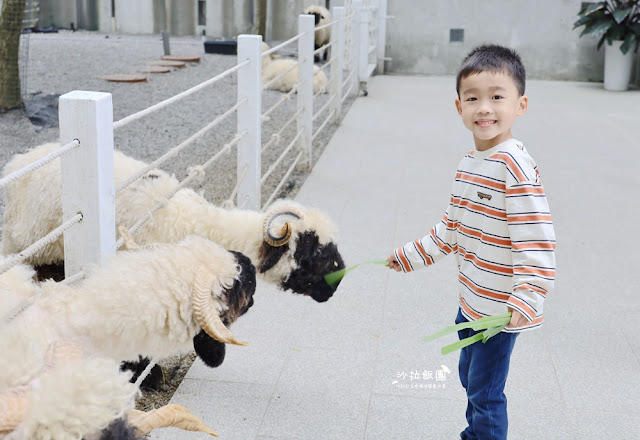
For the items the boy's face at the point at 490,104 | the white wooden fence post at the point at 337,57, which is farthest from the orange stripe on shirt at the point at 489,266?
the white wooden fence post at the point at 337,57

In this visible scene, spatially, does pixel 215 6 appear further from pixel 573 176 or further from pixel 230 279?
pixel 230 279

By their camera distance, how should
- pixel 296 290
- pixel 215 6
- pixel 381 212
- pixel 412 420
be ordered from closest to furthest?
pixel 412 420
pixel 296 290
pixel 381 212
pixel 215 6

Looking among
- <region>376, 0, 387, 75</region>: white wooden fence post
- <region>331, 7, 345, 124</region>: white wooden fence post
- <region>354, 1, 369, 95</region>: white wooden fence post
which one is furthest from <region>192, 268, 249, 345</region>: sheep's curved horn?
<region>376, 0, 387, 75</region>: white wooden fence post

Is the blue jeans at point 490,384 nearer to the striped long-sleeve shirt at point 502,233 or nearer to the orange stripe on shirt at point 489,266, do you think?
the striped long-sleeve shirt at point 502,233

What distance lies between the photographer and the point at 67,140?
96.0 inches

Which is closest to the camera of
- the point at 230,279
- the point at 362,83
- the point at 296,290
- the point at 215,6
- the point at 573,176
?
the point at 230,279

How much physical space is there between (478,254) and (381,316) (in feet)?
5.41

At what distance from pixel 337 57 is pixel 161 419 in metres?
7.71

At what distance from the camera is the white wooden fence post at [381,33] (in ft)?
42.2

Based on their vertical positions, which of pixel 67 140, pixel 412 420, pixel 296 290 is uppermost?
pixel 67 140

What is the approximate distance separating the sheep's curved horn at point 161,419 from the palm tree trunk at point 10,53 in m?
7.69

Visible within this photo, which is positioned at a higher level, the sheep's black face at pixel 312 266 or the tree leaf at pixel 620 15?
the tree leaf at pixel 620 15

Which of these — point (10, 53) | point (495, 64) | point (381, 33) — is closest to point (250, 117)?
point (495, 64)

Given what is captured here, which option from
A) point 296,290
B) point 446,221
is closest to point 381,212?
point 296,290
